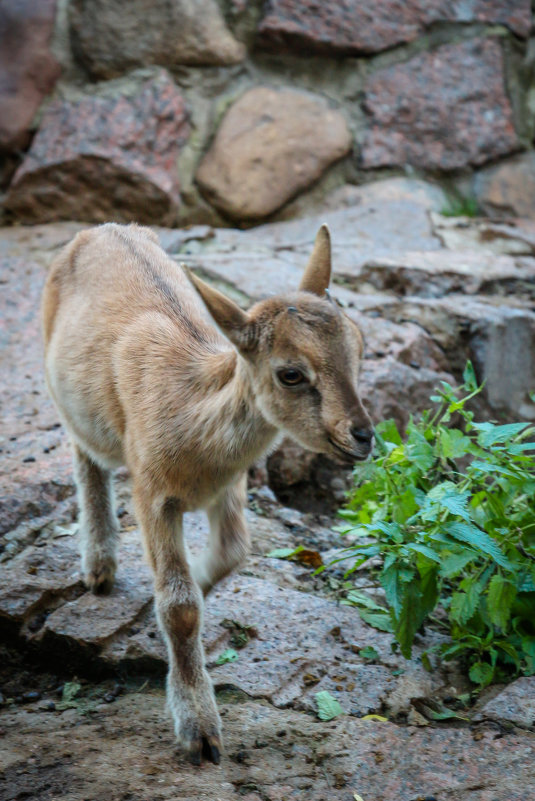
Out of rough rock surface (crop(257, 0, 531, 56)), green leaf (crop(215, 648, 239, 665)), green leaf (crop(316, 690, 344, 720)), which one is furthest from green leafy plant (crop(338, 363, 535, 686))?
rough rock surface (crop(257, 0, 531, 56))

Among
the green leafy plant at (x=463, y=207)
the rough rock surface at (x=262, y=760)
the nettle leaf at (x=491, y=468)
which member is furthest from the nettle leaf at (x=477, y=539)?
the green leafy plant at (x=463, y=207)

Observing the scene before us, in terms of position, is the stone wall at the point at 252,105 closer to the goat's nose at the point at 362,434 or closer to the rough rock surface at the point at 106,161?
the rough rock surface at the point at 106,161

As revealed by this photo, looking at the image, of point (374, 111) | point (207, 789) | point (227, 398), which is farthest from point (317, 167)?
point (207, 789)

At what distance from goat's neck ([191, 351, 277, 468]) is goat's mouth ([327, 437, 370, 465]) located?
0.34m

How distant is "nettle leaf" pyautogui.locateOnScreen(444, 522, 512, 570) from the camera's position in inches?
136

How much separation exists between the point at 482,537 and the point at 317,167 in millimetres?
4587

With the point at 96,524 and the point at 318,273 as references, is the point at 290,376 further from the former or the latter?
the point at 96,524

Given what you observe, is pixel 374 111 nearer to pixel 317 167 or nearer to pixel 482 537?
pixel 317 167

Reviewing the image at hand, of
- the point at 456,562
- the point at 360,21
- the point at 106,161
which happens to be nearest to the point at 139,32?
the point at 106,161

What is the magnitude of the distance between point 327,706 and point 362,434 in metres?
1.09

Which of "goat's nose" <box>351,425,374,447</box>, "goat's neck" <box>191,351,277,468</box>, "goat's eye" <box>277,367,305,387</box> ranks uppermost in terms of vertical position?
"goat's eye" <box>277,367,305,387</box>

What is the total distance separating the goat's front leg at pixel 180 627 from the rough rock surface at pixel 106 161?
12.8 feet

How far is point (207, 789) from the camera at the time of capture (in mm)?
3045

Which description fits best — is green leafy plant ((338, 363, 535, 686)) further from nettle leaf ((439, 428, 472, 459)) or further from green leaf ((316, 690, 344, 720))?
green leaf ((316, 690, 344, 720))
